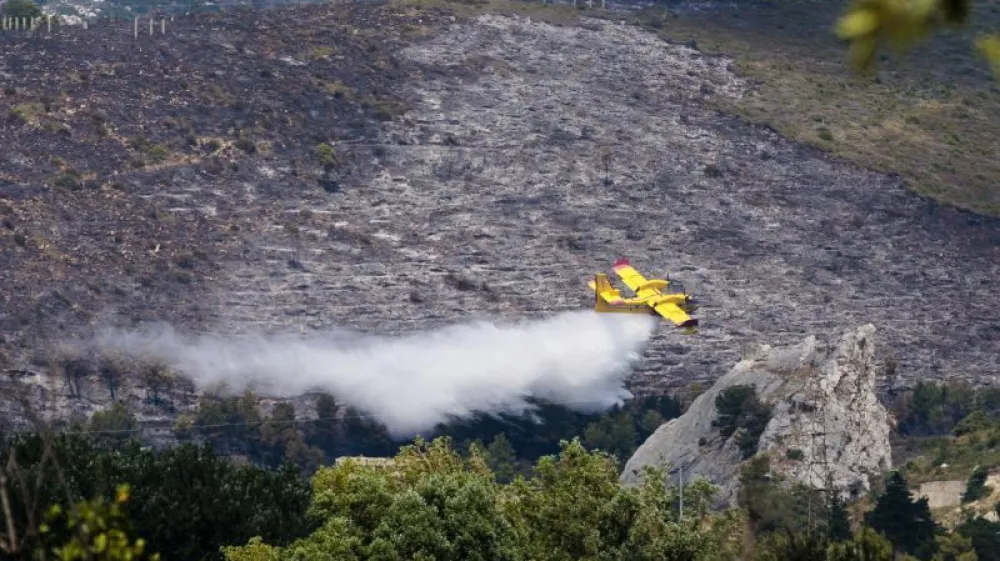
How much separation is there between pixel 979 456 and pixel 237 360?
5158 centimetres

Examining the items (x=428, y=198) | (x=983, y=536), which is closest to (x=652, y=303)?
(x=983, y=536)

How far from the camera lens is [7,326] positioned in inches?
5330

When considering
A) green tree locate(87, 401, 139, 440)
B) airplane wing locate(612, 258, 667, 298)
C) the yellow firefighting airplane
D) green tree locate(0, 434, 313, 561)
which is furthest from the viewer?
green tree locate(87, 401, 139, 440)

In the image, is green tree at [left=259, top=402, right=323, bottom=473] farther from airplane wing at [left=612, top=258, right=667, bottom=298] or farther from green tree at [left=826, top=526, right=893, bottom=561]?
green tree at [left=826, top=526, right=893, bottom=561]

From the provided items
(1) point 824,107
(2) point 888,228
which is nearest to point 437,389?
(2) point 888,228

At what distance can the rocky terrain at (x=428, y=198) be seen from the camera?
147 metres

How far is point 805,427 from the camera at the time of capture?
393ft

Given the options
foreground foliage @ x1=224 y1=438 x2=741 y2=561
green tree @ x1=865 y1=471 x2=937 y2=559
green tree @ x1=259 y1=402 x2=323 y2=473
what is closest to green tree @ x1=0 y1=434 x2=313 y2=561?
foreground foliage @ x1=224 y1=438 x2=741 y2=561

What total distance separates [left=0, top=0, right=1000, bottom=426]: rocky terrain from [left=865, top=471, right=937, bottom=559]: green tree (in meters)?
48.6

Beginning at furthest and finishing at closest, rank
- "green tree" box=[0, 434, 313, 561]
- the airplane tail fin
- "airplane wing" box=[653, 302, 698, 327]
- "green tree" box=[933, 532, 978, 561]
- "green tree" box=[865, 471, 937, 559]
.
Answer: the airplane tail fin
"airplane wing" box=[653, 302, 698, 327]
"green tree" box=[865, 471, 937, 559]
"green tree" box=[933, 532, 978, 561]
"green tree" box=[0, 434, 313, 561]

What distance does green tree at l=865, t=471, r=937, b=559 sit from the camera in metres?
89.2

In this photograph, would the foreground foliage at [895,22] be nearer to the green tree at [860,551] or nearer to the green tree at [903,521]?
the green tree at [860,551]

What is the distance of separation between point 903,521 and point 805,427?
88.7ft

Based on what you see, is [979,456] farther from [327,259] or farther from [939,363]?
[327,259]
